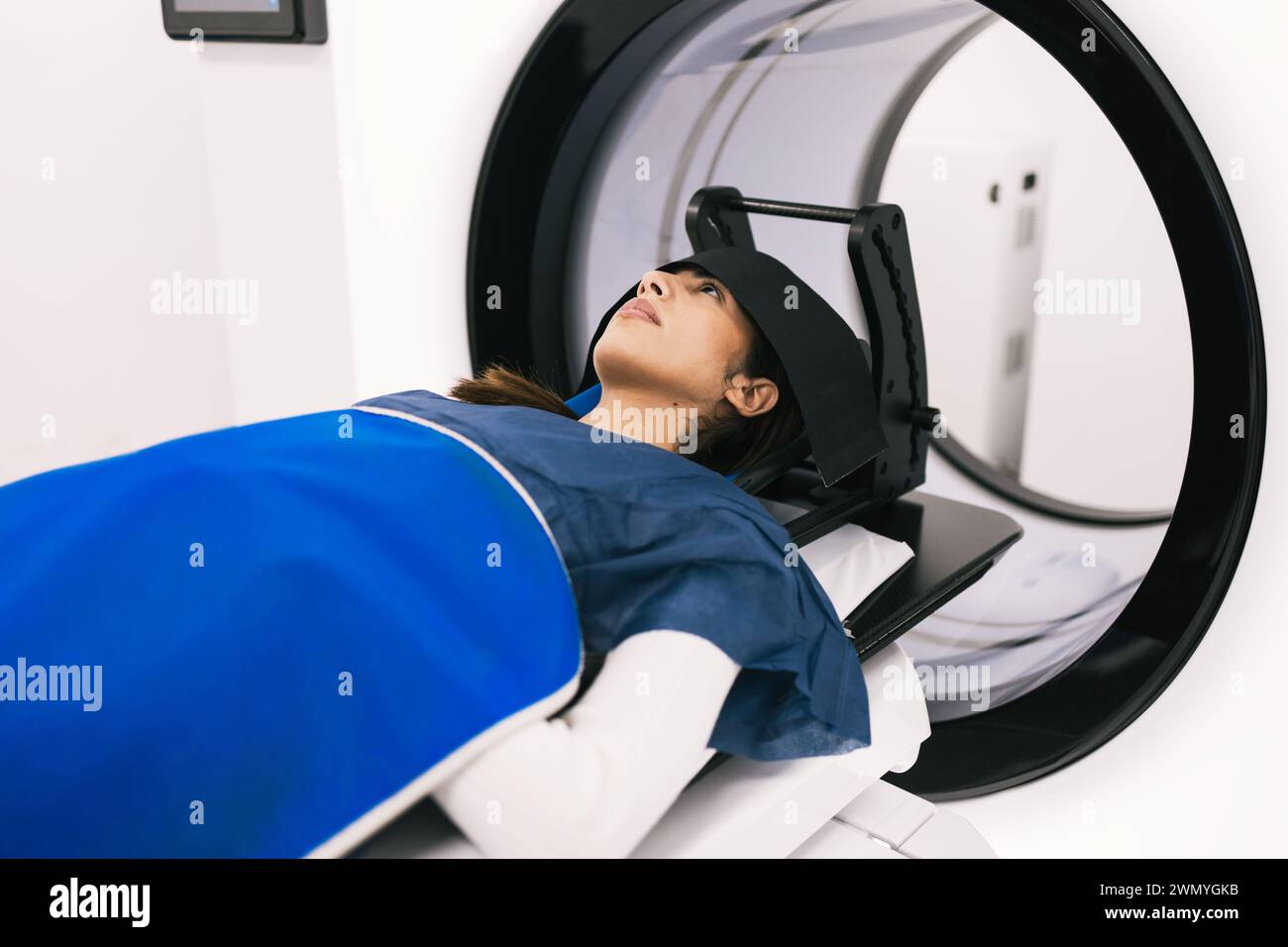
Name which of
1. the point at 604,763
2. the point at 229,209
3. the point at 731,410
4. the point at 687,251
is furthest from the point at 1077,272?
the point at 604,763

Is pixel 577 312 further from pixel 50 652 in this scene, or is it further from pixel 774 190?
pixel 50 652

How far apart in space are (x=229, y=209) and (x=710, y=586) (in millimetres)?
1164

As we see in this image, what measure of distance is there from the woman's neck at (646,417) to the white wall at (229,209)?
44 cm

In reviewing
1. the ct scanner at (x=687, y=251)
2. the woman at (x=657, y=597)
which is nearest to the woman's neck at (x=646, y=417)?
the woman at (x=657, y=597)

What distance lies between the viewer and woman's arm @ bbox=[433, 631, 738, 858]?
2.56 feet

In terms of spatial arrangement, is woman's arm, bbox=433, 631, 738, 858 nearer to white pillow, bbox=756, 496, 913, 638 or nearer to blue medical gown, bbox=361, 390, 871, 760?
blue medical gown, bbox=361, 390, 871, 760

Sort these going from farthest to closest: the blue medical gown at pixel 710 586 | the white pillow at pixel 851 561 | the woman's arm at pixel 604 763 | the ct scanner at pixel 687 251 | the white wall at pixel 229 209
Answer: the white wall at pixel 229 209 → the white pillow at pixel 851 561 → the ct scanner at pixel 687 251 → the blue medical gown at pixel 710 586 → the woman's arm at pixel 604 763

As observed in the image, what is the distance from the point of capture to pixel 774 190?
1.83 metres

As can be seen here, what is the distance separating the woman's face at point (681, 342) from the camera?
1248mm

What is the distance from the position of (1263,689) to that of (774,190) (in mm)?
1074

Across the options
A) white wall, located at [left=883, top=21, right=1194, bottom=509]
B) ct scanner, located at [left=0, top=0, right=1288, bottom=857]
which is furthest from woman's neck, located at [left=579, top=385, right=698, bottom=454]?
white wall, located at [left=883, top=21, right=1194, bottom=509]

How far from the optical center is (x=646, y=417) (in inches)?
50.2

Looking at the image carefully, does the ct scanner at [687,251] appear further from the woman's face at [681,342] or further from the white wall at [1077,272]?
the woman's face at [681,342]
